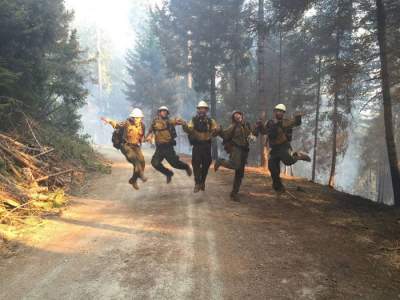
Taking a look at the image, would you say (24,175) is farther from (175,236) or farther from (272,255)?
(272,255)

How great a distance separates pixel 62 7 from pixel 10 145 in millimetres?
14044

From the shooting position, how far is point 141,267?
561 cm

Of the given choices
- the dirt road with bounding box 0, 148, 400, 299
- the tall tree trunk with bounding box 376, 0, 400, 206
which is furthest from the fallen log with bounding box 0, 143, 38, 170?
the tall tree trunk with bounding box 376, 0, 400, 206

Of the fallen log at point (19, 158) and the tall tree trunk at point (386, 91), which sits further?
the tall tree trunk at point (386, 91)

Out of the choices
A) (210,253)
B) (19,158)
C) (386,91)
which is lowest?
(210,253)

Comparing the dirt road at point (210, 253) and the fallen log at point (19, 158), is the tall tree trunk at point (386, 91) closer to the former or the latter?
the dirt road at point (210, 253)

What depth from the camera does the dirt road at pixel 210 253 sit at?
4969 millimetres

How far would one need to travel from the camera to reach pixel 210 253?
6.11m

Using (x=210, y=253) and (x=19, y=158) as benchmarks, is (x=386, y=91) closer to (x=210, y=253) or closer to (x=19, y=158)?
(x=210, y=253)

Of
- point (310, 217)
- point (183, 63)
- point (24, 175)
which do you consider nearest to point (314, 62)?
point (183, 63)

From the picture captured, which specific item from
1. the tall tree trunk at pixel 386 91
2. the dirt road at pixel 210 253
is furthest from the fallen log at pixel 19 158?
the tall tree trunk at pixel 386 91

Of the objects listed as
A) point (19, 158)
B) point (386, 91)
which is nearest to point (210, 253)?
point (19, 158)

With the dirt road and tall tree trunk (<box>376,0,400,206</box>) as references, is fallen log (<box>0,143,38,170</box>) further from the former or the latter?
tall tree trunk (<box>376,0,400,206</box>)

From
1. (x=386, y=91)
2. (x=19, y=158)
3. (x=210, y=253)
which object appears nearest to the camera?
(x=210, y=253)
